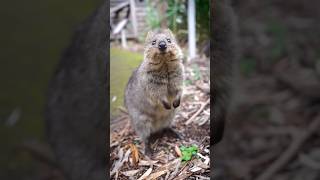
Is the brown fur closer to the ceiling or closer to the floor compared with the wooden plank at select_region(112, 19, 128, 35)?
closer to the floor

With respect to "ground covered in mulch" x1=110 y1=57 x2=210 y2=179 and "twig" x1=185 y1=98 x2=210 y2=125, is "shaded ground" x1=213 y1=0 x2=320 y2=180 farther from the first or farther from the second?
"twig" x1=185 y1=98 x2=210 y2=125

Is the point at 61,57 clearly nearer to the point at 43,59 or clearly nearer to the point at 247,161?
the point at 43,59

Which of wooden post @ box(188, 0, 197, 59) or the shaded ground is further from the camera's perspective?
wooden post @ box(188, 0, 197, 59)

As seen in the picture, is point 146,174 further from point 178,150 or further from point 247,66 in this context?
point 247,66

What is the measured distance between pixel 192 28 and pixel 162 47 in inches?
14.2

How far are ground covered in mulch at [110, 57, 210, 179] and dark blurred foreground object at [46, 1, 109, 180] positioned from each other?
180 mm

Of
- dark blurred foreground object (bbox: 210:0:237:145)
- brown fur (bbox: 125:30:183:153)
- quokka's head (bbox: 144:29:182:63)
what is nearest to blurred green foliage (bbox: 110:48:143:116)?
brown fur (bbox: 125:30:183:153)

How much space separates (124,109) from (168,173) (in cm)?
50

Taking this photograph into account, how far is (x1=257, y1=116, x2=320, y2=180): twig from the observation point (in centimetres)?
180

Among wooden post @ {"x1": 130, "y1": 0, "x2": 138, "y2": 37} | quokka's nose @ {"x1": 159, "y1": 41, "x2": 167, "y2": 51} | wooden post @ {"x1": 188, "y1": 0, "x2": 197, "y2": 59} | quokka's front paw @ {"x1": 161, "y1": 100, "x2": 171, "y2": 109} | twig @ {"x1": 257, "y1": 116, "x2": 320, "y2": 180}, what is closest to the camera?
twig @ {"x1": 257, "y1": 116, "x2": 320, "y2": 180}

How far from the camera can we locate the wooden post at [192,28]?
7.30 feet

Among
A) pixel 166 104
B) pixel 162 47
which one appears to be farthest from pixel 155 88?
pixel 162 47

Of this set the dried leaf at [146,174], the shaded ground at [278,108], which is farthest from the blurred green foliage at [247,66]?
the dried leaf at [146,174]

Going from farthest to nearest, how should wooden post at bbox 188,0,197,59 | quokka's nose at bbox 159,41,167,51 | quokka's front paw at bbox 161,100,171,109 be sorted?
wooden post at bbox 188,0,197,59
quokka's front paw at bbox 161,100,171,109
quokka's nose at bbox 159,41,167,51
